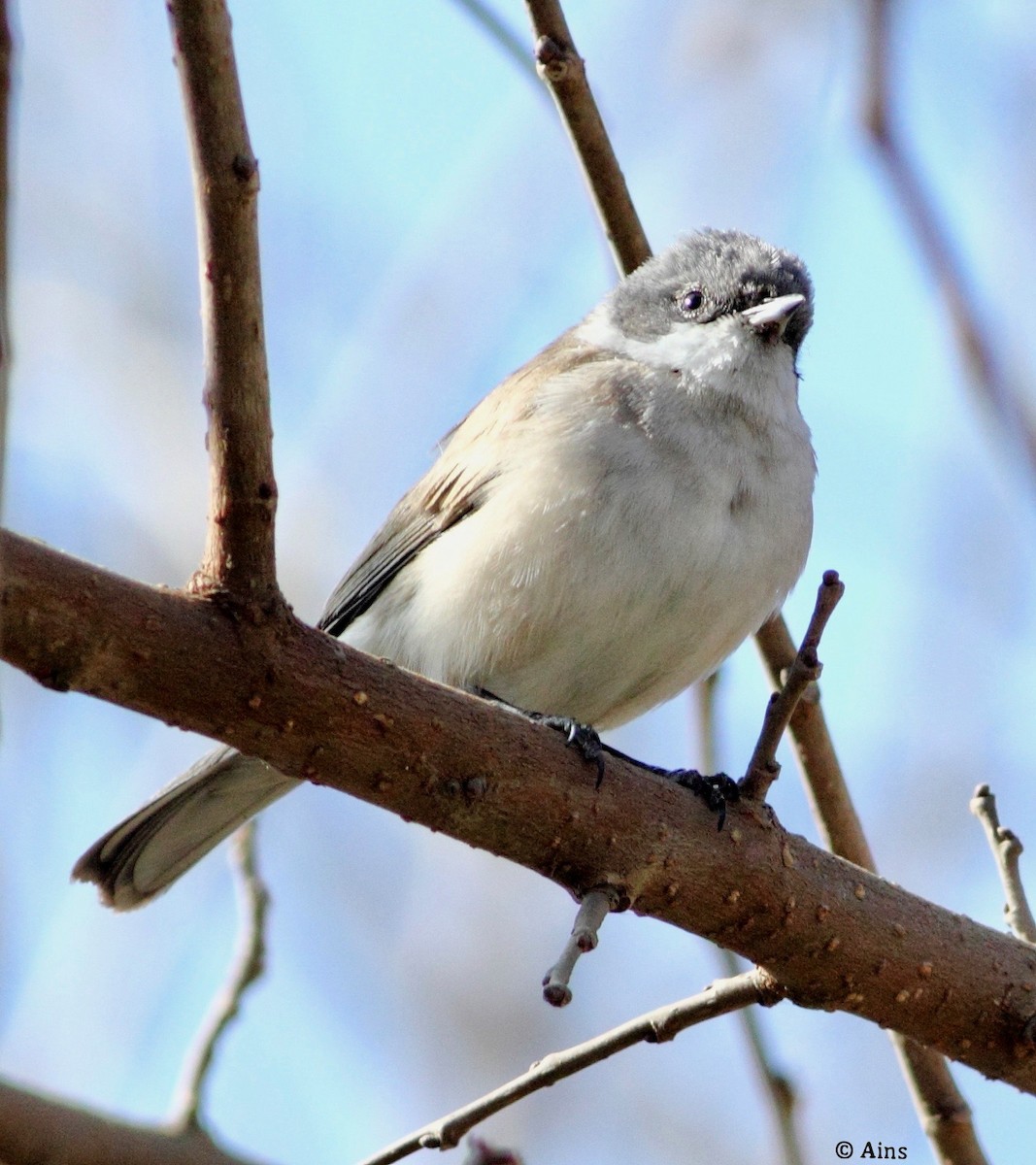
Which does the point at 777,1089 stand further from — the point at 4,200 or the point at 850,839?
the point at 4,200

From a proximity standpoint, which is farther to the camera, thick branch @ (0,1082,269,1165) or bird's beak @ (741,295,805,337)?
bird's beak @ (741,295,805,337)

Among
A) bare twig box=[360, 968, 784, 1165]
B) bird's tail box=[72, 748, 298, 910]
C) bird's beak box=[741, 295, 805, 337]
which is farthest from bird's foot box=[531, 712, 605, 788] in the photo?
bird's beak box=[741, 295, 805, 337]

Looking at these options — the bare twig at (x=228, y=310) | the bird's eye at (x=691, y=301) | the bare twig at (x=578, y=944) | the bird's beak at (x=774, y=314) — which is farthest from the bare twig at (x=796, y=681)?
the bird's eye at (x=691, y=301)

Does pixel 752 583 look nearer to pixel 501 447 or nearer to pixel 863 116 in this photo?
pixel 501 447

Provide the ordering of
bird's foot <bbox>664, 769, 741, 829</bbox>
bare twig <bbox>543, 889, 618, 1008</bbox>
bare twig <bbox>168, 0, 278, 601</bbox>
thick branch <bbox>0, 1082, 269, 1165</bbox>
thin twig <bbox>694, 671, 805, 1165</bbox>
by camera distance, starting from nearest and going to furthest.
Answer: thick branch <bbox>0, 1082, 269, 1165</bbox> < bare twig <bbox>168, 0, 278, 601</bbox> < bare twig <bbox>543, 889, 618, 1008</bbox> < thin twig <bbox>694, 671, 805, 1165</bbox> < bird's foot <bbox>664, 769, 741, 829</bbox>

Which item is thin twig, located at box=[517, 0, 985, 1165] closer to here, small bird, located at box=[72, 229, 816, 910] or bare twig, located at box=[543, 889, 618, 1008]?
small bird, located at box=[72, 229, 816, 910]

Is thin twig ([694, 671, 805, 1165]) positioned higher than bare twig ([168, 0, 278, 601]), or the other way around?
bare twig ([168, 0, 278, 601])
